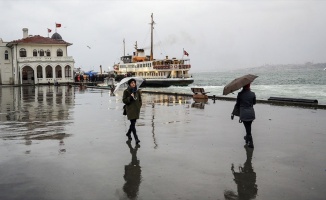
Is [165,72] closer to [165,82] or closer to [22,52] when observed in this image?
[165,82]

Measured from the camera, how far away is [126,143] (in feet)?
27.5

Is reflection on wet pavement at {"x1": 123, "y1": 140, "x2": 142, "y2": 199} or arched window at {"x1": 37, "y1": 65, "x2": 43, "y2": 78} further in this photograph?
arched window at {"x1": 37, "y1": 65, "x2": 43, "y2": 78}

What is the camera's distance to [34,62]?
5359 cm

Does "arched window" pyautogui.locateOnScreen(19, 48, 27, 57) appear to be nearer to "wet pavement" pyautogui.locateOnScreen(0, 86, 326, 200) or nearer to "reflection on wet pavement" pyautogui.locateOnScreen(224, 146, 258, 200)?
"wet pavement" pyautogui.locateOnScreen(0, 86, 326, 200)

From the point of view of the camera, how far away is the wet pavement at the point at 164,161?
491 centimetres

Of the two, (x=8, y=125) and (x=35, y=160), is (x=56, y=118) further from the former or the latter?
(x=35, y=160)

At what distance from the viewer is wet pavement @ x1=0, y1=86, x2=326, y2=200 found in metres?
4.91

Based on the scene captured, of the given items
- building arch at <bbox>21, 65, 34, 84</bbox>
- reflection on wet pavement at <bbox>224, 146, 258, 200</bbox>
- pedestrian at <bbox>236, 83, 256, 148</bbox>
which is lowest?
reflection on wet pavement at <bbox>224, 146, 258, 200</bbox>

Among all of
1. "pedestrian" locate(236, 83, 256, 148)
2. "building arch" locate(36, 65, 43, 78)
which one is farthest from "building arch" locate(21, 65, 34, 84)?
"pedestrian" locate(236, 83, 256, 148)

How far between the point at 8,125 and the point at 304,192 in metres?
10.3

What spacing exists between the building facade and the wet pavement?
45363 mm

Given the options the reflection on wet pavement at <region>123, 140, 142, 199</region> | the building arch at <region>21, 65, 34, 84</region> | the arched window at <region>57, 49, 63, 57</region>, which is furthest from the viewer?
the arched window at <region>57, 49, 63, 57</region>

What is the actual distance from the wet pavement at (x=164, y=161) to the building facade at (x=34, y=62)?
45.4 m

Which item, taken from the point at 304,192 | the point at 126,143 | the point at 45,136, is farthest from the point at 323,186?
the point at 45,136
